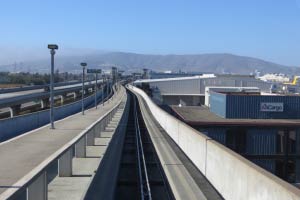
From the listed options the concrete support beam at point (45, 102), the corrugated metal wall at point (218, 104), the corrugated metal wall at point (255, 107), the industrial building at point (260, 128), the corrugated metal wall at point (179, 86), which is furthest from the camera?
the corrugated metal wall at point (179, 86)

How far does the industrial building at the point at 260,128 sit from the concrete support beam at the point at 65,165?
39835 mm

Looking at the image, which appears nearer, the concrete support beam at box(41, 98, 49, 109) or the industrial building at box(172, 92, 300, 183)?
the industrial building at box(172, 92, 300, 183)

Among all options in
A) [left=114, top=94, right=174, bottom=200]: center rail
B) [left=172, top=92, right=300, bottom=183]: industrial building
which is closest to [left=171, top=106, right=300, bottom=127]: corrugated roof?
[left=172, top=92, right=300, bottom=183]: industrial building

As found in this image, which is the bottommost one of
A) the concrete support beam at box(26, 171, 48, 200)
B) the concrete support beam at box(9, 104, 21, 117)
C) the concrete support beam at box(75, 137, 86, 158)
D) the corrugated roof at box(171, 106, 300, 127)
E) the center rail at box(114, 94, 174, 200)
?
the corrugated roof at box(171, 106, 300, 127)

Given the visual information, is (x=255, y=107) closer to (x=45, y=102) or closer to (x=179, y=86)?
(x=45, y=102)

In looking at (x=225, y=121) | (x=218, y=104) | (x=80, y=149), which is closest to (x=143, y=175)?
(x=80, y=149)

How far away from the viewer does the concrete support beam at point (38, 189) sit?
9.31 metres

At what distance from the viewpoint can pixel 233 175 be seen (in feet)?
39.4

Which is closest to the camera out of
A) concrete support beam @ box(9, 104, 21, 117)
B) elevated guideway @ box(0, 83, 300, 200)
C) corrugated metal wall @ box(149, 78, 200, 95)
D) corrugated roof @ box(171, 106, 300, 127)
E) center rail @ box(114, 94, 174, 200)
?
elevated guideway @ box(0, 83, 300, 200)

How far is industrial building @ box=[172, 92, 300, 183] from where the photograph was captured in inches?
2184

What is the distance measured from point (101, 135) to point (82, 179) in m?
13.2

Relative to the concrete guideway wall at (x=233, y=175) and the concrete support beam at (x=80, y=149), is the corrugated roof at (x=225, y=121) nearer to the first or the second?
the concrete guideway wall at (x=233, y=175)

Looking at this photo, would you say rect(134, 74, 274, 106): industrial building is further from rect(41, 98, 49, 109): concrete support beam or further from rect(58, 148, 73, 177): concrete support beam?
rect(58, 148, 73, 177): concrete support beam

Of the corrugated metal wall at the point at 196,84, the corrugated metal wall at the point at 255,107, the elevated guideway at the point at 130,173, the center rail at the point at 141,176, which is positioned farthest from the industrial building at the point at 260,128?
the corrugated metal wall at the point at 196,84
